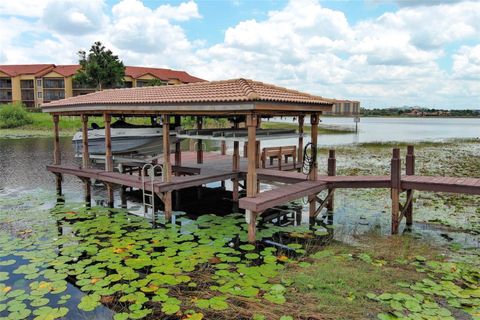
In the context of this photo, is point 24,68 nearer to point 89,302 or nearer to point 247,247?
point 247,247

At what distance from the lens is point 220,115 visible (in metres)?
11.4

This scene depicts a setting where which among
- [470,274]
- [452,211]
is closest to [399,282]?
[470,274]

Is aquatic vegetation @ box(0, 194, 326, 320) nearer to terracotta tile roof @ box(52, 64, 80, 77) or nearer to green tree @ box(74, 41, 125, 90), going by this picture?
green tree @ box(74, 41, 125, 90)

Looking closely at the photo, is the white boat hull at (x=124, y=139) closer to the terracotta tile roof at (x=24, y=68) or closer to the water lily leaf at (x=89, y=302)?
the water lily leaf at (x=89, y=302)

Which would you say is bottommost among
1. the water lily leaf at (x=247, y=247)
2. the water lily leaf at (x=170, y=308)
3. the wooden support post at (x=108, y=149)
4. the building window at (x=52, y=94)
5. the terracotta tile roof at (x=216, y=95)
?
the water lily leaf at (x=170, y=308)

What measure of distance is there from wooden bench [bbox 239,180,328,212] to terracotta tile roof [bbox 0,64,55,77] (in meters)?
64.7

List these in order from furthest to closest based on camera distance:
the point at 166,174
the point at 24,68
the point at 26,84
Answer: the point at 24,68
the point at 26,84
the point at 166,174

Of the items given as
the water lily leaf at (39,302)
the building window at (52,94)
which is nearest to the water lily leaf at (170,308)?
the water lily leaf at (39,302)

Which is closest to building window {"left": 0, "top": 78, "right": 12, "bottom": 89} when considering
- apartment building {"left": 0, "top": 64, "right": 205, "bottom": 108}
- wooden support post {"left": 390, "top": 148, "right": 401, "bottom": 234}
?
apartment building {"left": 0, "top": 64, "right": 205, "bottom": 108}

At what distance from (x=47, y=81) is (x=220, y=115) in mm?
59928

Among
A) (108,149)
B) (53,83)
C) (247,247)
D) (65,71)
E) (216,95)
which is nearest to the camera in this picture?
(247,247)

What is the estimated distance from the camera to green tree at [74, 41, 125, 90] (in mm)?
49281

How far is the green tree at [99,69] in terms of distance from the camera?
162 ft

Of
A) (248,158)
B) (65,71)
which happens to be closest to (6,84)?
(65,71)
